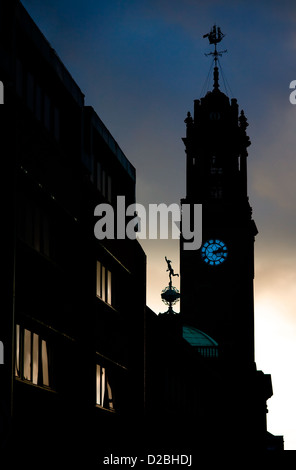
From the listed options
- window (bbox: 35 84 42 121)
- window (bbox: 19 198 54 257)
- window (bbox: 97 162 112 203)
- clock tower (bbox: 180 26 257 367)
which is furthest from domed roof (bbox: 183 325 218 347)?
window (bbox: 35 84 42 121)

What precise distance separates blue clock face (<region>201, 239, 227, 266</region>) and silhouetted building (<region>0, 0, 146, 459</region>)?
68.4 m

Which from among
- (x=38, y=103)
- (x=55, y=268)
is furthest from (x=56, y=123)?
(x=55, y=268)

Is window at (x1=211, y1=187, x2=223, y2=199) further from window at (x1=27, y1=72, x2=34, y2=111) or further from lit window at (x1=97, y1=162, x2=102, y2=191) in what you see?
window at (x1=27, y1=72, x2=34, y2=111)

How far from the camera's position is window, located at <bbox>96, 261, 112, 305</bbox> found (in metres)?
47.0

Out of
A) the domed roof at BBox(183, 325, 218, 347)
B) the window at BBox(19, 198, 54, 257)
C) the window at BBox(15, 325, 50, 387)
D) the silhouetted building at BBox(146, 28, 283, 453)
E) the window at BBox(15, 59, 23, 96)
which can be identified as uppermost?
the silhouetted building at BBox(146, 28, 283, 453)

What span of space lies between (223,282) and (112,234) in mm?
71704

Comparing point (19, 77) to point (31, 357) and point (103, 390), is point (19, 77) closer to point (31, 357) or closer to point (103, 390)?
point (31, 357)

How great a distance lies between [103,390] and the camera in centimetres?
4734

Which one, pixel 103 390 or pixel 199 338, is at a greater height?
pixel 199 338

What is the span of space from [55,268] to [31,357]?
169 inches

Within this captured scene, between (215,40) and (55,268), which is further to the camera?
(215,40)

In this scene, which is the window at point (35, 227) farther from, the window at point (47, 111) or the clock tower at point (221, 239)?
the clock tower at point (221, 239)

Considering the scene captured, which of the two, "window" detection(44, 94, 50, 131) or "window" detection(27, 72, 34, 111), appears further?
"window" detection(44, 94, 50, 131)
